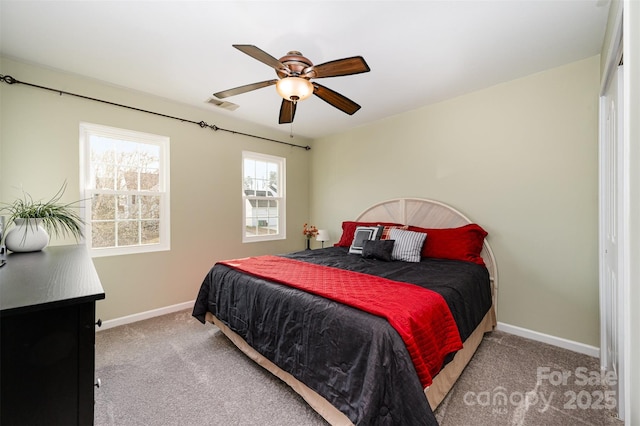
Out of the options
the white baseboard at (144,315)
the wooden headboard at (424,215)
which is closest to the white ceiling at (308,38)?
the wooden headboard at (424,215)

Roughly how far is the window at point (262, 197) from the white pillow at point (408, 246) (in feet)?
7.12

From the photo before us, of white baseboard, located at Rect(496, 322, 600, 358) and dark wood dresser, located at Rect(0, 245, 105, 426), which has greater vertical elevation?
dark wood dresser, located at Rect(0, 245, 105, 426)

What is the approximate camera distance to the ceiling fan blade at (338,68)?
167 cm

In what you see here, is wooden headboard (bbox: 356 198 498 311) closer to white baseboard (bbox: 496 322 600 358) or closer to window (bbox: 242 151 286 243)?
white baseboard (bbox: 496 322 600 358)

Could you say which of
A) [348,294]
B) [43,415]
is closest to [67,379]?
[43,415]

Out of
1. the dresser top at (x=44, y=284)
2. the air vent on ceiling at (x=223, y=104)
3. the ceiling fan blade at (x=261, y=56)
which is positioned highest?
the air vent on ceiling at (x=223, y=104)

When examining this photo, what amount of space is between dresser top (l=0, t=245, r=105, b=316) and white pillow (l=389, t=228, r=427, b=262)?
252 centimetres

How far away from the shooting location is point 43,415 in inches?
31.9

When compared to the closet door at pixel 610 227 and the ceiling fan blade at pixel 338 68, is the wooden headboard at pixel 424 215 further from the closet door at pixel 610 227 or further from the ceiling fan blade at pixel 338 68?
the ceiling fan blade at pixel 338 68

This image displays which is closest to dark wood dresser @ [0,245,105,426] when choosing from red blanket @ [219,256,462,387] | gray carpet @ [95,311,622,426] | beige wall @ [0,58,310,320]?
gray carpet @ [95,311,622,426]

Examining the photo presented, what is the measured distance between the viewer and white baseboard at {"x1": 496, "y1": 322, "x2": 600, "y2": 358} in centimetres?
231

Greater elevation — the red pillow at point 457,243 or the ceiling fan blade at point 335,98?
the ceiling fan blade at point 335,98

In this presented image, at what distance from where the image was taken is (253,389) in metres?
1.89

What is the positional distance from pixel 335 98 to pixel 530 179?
6.83 feet
